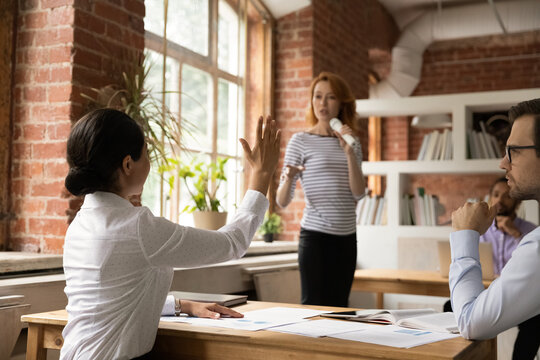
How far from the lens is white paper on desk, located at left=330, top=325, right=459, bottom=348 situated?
4.58ft

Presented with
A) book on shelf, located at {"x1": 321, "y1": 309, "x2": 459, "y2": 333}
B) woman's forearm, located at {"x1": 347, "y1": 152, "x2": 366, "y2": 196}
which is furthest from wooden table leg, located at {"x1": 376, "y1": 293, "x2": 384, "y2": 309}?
book on shelf, located at {"x1": 321, "y1": 309, "x2": 459, "y2": 333}

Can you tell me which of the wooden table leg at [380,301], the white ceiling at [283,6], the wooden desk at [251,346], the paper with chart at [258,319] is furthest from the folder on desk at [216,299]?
the white ceiling at [283,6]

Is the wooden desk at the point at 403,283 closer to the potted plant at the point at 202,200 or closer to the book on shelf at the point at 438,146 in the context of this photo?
the potted plant at the point at 202,200

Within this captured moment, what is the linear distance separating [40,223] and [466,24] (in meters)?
5.60

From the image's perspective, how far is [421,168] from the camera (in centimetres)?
488

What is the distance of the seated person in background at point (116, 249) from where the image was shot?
4.76 feet

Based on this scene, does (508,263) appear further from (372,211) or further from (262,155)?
(372,211)

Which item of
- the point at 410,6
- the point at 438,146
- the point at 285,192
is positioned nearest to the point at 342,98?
the point at 285,192

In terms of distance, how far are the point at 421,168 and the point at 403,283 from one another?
1566 mm

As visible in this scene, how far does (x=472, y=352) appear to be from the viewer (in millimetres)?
1428

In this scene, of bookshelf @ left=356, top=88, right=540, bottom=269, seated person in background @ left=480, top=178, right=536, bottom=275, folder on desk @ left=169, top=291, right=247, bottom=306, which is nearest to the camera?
folder on desk @ left=169, top=291, right=247, bottom=306

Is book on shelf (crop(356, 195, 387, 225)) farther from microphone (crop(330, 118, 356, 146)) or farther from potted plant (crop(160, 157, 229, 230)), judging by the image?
microphone (crop(330, 118, 356, 146))

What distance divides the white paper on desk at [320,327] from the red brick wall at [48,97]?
1.71 metres

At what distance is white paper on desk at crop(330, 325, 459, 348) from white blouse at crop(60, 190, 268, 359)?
1.24 feet
